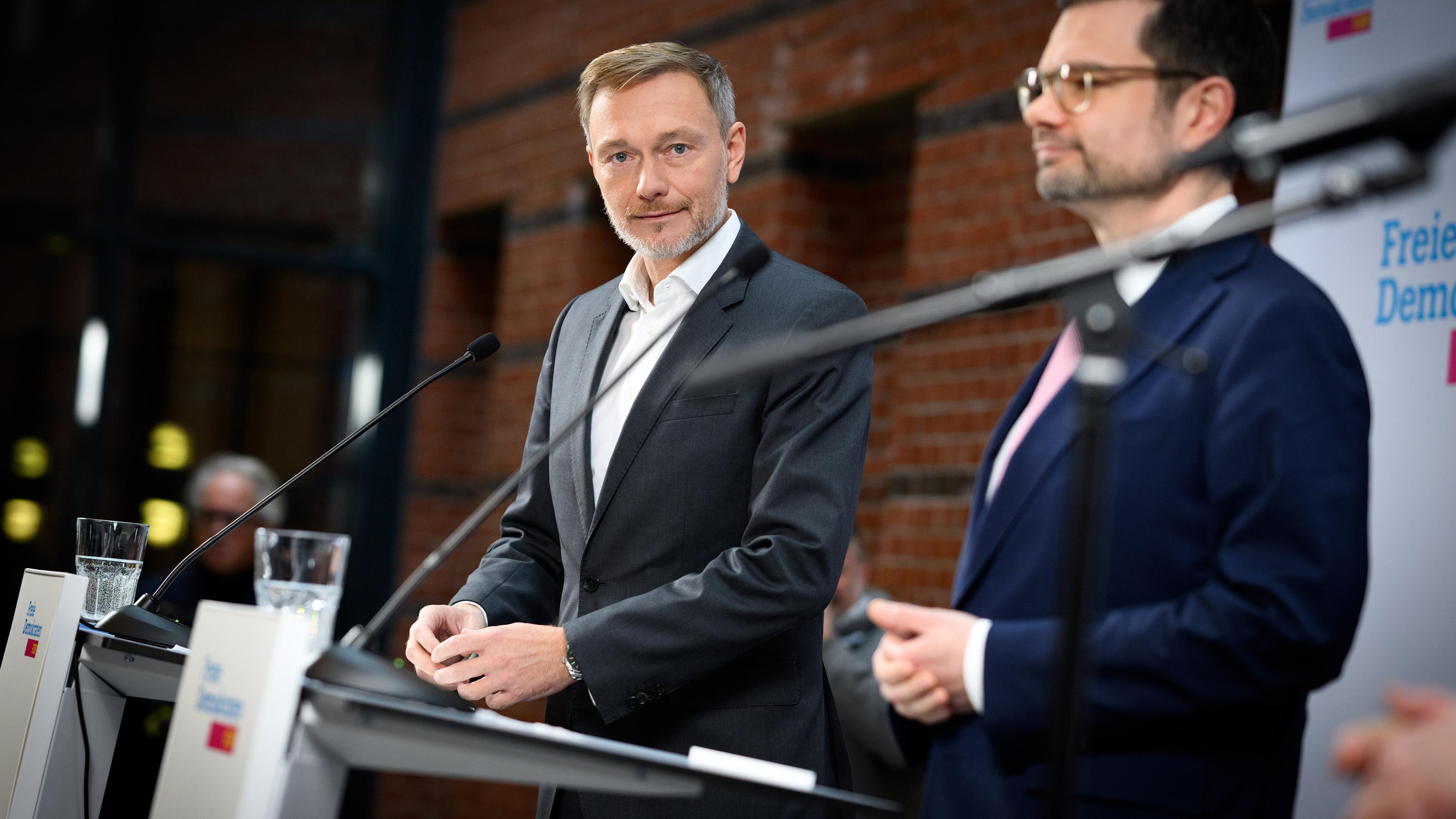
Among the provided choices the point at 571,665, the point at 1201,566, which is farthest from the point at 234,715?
the point at 1201,566

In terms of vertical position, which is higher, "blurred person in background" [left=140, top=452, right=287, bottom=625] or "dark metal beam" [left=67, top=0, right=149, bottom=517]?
"dark metal beam" [left=67, top=0, right=149, bottom=517]

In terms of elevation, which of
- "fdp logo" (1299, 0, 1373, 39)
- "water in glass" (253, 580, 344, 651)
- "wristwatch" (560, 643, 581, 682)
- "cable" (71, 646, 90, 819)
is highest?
"fdp logo" (1299, 0, 1373, 39)

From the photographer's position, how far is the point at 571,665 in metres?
1.61

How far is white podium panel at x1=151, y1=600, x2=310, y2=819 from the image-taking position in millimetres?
1196

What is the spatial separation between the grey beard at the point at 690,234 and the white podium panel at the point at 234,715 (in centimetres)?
84

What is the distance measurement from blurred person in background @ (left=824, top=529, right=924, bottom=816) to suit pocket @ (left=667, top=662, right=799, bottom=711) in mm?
1187

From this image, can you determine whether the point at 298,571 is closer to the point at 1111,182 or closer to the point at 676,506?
the point at 676,506

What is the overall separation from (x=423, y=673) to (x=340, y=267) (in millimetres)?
5173

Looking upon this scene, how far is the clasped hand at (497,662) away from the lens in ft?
5.05

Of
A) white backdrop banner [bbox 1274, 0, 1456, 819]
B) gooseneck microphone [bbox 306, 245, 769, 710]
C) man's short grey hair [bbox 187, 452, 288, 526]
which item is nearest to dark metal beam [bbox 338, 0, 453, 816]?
man's short grey hair [bbox 187, 452, 288, 526]

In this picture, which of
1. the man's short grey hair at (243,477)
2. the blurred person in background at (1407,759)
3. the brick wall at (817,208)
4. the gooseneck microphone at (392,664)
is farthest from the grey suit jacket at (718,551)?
the man's short grey hair at (243,477)

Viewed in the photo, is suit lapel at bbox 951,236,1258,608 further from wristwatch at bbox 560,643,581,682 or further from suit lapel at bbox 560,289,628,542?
suit lapel at bbox 560,289,628,542

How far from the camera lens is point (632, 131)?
1.93 meters

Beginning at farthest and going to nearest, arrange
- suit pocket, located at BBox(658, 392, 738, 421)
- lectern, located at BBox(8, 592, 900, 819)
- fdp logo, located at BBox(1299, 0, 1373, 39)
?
fdp logo, located at BBox(1299, 0, 1373, 39) → suit pocket, located at BBox(658, 392, 738, 421) → lectern, located at BBox(8, 592, 900, 819)
